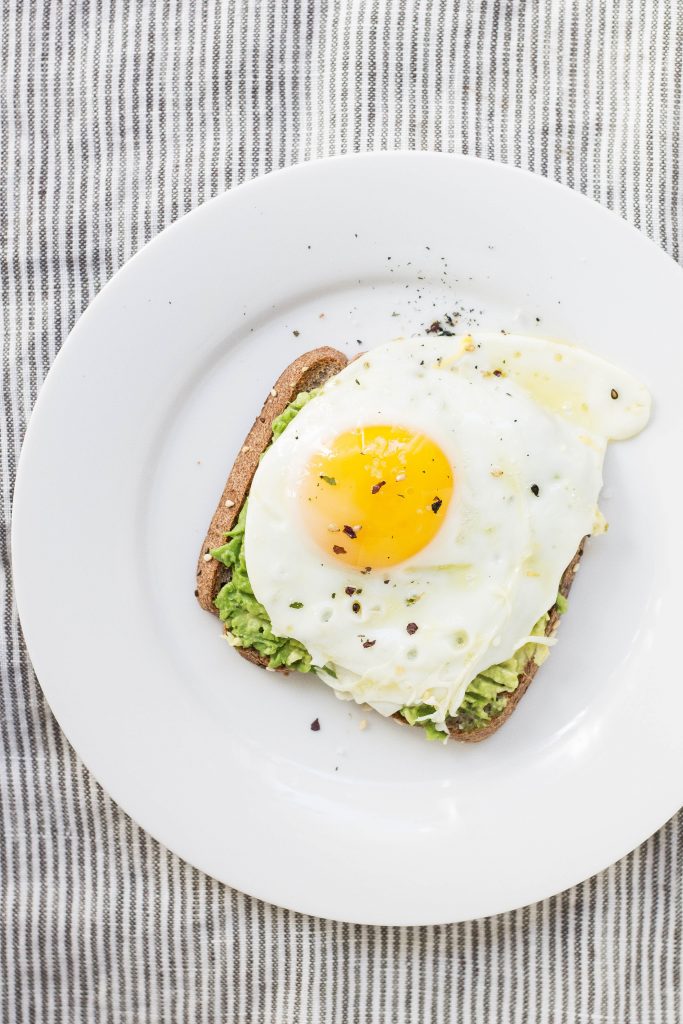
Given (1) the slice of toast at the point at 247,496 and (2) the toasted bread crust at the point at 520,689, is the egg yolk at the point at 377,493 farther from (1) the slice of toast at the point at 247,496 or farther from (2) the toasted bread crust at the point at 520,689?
(2) the toasted bread crust at the point at 520,689

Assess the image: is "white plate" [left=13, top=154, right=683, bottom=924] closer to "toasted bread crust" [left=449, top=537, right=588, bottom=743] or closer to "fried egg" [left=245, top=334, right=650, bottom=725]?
"toasted bread crust" [left=449, top=537, right=588, bottom=743]

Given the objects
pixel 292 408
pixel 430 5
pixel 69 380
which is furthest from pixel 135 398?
pixel 430 5

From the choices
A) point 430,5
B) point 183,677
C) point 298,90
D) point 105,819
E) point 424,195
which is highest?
point 430,5

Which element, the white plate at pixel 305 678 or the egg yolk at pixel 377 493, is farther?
the white plate at pixel 305 678

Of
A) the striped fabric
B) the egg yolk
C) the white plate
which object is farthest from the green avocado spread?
the striped fabric

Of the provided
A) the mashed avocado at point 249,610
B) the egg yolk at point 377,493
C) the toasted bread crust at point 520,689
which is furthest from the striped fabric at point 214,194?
the egg yolk at point 377,493

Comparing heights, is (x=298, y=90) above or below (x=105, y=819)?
above

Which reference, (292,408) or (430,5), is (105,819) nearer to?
(292,408)
